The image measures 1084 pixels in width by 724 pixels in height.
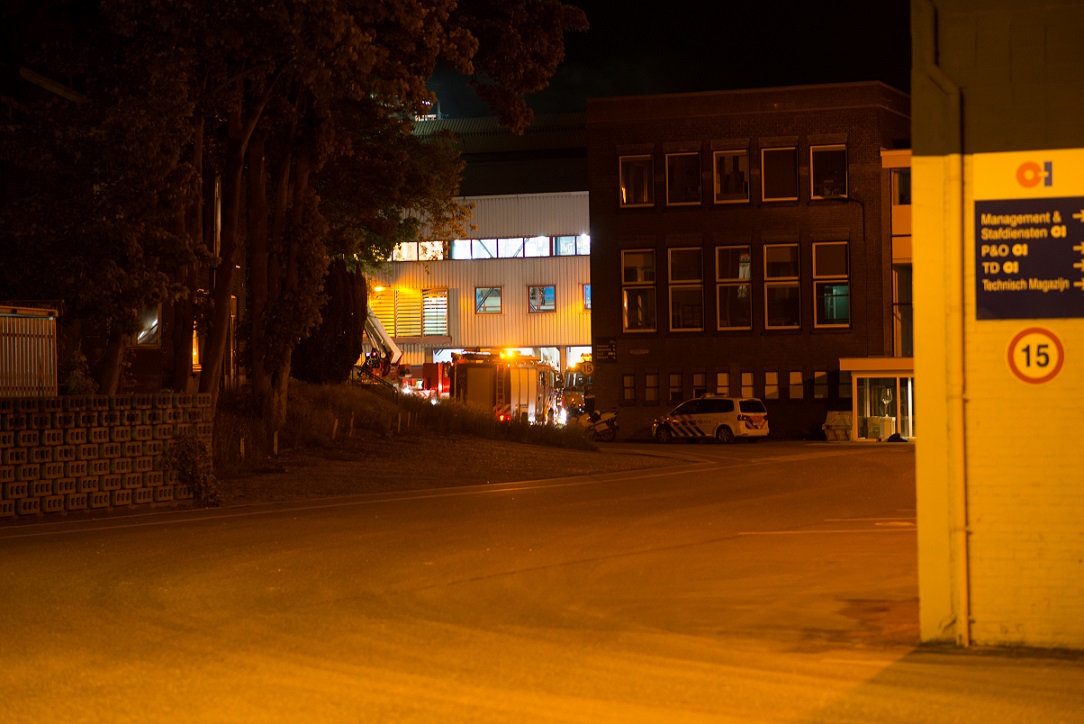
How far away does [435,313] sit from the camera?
68.9 metres

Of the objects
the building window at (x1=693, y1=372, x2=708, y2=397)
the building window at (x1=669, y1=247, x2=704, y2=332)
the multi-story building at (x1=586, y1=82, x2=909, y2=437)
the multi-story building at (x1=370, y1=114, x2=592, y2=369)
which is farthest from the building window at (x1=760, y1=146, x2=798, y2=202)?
the multi-story building at (x1=370, y1=114, x2=592, y2=369)

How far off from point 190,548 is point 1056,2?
1023 cm

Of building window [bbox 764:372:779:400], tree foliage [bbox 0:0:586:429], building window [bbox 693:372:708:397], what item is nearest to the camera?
tree foliage [bbox 0:0:586:429]

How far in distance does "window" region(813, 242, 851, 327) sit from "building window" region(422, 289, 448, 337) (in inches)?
920

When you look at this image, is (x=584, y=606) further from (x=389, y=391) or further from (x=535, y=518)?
(x=389, y=391)

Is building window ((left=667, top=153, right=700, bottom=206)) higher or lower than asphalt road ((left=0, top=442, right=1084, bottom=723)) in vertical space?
higher

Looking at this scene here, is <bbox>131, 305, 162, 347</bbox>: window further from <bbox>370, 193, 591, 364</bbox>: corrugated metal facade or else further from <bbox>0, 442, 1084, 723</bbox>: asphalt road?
<bbox>370, 193, 591, 364</bbox>: corrugated metal facade

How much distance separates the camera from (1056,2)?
27.0ft

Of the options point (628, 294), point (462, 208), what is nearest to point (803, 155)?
point (628, 294)

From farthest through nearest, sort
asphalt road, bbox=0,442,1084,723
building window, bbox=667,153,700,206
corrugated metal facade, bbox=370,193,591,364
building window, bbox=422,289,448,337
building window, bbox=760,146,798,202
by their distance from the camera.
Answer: building window, bbox=422,289,448,337 → corrugated metal facade, bbox=370,193,591,364 → building window, bbox=667,153,700,206 → building window, bbox=760,146,798,202 → asphalt road, bbox=0,442,1084,723

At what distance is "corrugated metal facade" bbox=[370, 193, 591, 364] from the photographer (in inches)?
2653

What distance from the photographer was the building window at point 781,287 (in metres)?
51.9

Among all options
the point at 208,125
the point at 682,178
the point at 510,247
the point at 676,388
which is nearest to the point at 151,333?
the point at 208,125

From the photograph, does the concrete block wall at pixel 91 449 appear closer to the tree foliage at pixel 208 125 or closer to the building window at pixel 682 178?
the tree foliage at pixel 208 125
